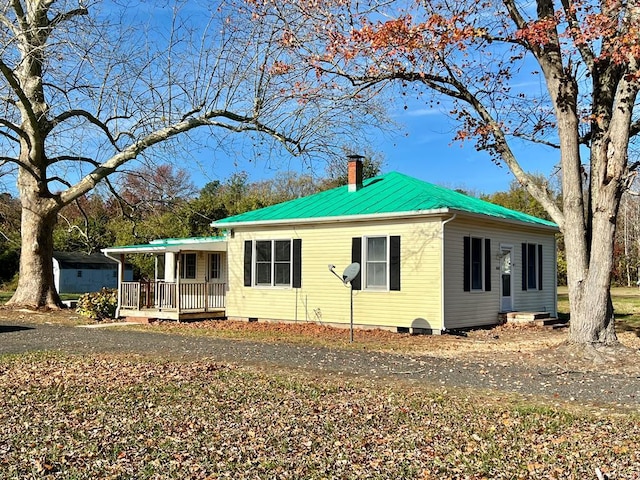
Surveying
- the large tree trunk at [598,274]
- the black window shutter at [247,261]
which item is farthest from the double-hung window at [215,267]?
the large tree trunk at [598,274]

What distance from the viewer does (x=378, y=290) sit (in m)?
15.6

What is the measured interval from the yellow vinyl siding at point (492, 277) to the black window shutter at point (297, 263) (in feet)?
13.5

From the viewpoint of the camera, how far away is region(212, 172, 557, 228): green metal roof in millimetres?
15070

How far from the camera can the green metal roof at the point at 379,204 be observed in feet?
49.4

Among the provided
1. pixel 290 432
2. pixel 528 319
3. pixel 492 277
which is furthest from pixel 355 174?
pixel 290 432

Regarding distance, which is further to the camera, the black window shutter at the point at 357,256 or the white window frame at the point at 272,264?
the white window frame at the point at 272,264

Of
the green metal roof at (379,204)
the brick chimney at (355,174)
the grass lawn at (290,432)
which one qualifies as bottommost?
the grass lawn at (290,432)

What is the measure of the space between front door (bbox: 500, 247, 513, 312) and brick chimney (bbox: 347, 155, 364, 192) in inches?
170

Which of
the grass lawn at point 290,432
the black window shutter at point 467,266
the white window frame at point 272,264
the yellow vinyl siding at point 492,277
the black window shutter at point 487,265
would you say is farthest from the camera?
the white window frame at point 272,264

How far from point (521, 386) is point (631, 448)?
2918mm

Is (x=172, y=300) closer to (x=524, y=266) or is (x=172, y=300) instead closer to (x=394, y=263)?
(x=394, y=263)

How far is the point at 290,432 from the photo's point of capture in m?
5.83

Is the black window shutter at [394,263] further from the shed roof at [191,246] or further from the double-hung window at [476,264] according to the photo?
the shed roof at [191,246]

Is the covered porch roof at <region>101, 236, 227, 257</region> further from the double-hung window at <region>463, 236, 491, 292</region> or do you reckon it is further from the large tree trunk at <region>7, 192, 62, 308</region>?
the double-hung window at <region>463, 236, 491, 292</region>
